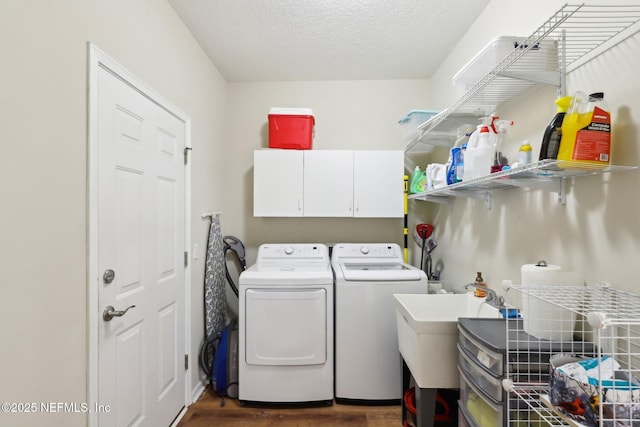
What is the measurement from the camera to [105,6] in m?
1.39

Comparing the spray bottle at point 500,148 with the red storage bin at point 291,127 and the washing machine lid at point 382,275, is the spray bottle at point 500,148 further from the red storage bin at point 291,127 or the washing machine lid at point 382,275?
the red storage bin at point 291,127

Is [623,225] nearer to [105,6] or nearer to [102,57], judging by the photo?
[102,57]

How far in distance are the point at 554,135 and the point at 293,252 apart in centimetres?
206

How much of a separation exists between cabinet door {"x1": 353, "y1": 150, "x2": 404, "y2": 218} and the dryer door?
0.97m

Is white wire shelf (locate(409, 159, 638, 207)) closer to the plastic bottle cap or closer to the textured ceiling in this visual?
the plastic bottle cap

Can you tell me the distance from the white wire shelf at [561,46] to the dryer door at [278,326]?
1590 mm

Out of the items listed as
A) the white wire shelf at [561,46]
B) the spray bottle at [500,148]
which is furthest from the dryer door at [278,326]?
the white wire shelf at [561,46]

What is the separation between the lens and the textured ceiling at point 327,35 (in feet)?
6.49

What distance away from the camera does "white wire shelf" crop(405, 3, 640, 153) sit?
1.04 meters

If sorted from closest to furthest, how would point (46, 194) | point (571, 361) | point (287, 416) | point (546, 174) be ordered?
point (571, 361) → point (46, 194) → point (546, 174) → point (287, 416)

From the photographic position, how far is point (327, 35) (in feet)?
7.49

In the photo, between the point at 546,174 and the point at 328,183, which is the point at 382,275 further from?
the point at 546,174

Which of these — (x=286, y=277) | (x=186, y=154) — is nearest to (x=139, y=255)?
(x=186, y=154)

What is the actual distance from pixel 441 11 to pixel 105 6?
1.87m
